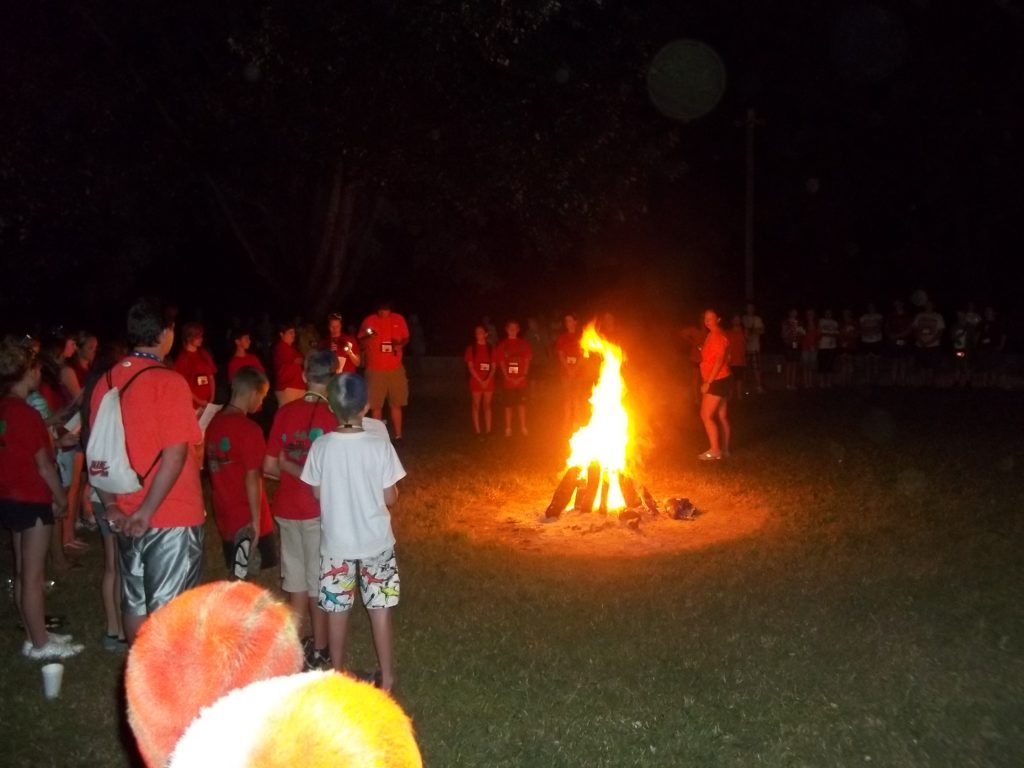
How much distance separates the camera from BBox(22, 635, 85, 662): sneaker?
20.8ft

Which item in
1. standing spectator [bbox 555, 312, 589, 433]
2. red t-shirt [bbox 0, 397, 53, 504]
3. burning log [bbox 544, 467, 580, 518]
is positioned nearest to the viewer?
red t-shirt [bbox 0, 397, 53, 504]

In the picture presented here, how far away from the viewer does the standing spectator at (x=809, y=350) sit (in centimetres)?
2319

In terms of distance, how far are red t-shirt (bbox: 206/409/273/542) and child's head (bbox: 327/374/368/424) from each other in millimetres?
1086

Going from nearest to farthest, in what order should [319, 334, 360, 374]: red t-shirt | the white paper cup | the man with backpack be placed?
the man with backpack
the white paper cup
[319, 334, 360, 374]: red t-shirt

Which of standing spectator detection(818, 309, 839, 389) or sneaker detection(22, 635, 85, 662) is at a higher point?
standing spectator detection(818, 309, 839, 389)

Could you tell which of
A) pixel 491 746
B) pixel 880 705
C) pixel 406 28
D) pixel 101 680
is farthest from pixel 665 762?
pixel 406 28

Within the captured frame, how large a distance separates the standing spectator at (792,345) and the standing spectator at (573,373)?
8.97 meters

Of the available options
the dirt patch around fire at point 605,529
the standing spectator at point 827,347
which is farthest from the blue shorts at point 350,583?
the standing spectator at point 827,347

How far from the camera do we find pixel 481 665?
6148mm

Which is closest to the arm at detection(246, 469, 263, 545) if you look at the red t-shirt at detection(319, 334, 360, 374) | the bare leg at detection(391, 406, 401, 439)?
the red t-shirt at detection(319, 334, 360, 374)

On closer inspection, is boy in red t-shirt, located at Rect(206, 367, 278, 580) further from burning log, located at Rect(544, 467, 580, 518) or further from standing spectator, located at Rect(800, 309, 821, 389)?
standing spectator, located at Rect(800, 309, 821, 389)

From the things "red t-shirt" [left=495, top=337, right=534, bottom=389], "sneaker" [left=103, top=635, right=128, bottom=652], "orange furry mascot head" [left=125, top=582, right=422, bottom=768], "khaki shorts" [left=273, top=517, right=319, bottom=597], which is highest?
"orange furry mascot head" [left=125, top=582, right=422, bottom=768]

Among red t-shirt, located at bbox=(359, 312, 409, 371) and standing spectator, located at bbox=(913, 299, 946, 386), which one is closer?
red t-shirt, located at bbox=(359, 312, 409, 371)

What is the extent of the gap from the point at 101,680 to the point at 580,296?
27.6 m
